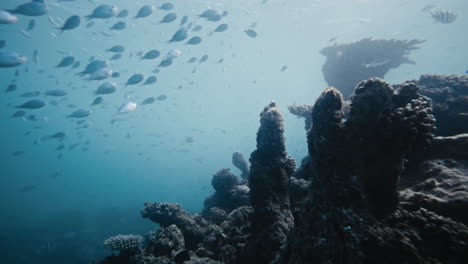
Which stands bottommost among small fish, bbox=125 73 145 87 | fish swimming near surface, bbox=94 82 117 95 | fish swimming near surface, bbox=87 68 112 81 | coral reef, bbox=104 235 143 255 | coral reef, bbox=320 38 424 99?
coral reef, bbox=104 235 143 255

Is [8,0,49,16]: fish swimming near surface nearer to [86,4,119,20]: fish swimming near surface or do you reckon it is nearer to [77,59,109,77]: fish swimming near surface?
[86,4,119,20]: fish swimming near surface

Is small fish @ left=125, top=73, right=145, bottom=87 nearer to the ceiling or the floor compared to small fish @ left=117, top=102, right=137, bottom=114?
nearer to the ceiling

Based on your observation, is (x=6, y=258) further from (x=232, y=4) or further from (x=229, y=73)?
(x=229, y=73)

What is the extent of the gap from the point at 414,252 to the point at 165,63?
42.5ft

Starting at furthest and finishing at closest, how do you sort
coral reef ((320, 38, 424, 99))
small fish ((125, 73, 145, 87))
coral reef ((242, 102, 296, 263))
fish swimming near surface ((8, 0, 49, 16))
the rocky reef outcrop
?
coral reef ((320, 38, 424, 99)), small fish ((125, 73, 145, 87)), fish swimming near surface ((8, 0, 49, 16)), coral reef ((242, 102, 296, 263)), the rocky reef outcrop

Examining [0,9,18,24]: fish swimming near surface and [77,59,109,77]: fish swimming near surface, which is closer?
[0,9,18,24]: fish swimming near surface

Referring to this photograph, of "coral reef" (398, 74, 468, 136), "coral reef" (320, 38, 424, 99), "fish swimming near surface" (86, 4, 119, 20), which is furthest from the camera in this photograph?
"coral reef" (320, 38, 424, 99)

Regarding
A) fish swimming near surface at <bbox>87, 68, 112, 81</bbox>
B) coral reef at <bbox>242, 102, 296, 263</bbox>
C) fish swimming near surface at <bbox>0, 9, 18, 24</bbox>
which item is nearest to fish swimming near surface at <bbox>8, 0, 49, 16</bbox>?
fish swimming near surface at <bbox>0, 9, 18, 24</bbox>

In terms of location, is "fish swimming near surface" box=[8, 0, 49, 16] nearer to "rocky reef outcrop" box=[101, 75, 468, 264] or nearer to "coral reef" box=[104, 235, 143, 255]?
"coral reef" box=[104, 235, 143, 255]

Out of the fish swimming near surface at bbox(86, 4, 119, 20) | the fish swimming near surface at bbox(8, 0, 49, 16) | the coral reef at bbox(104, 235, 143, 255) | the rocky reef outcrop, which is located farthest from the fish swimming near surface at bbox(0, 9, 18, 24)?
the rocky reef outcrop

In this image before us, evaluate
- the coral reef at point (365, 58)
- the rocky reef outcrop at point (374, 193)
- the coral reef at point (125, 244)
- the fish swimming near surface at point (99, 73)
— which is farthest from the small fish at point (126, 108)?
the coral reef at point (365, 58)

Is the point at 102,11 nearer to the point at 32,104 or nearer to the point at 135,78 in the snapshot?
the point at 135,78

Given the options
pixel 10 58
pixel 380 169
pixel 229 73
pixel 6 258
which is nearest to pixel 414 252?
pixel 380 169

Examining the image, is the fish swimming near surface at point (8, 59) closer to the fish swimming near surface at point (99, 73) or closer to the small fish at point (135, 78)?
the fish swimming near surface at point (99, 73)
